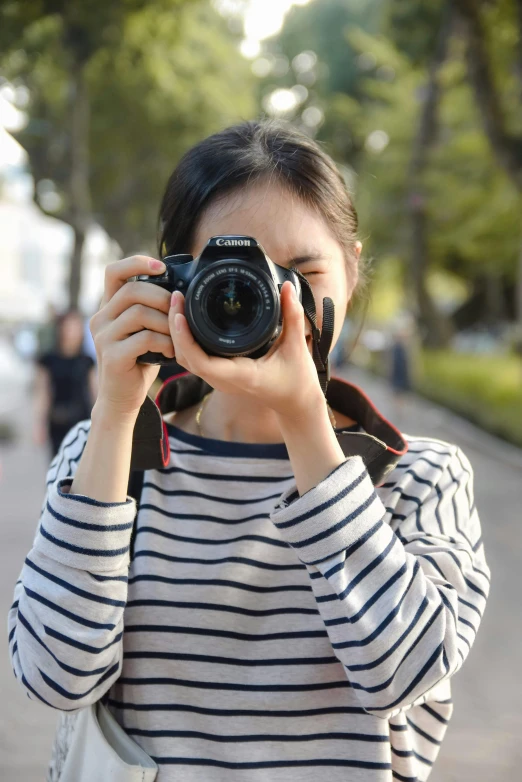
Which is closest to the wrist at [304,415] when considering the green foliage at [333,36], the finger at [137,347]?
the finger at [137,347]

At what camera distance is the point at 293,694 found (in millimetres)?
1323

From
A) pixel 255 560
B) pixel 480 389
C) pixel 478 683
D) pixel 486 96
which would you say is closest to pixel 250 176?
pixel 255 560

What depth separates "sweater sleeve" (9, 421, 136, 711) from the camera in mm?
1259

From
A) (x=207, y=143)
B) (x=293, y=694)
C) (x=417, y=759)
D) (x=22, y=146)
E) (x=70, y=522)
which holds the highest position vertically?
(x=22, y=146)

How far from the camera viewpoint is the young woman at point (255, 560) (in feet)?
4.01

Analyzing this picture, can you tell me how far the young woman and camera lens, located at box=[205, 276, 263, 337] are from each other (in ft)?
0.16

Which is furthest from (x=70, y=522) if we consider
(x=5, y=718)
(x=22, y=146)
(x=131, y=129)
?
(x=131, y=129)

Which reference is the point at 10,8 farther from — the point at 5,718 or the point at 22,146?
the point at 5,718

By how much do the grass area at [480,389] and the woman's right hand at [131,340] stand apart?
383 inches

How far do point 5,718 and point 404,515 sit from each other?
295cm

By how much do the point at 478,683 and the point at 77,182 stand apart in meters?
11.9

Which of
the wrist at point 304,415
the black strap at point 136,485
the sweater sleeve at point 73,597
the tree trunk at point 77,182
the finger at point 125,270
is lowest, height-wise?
the sweater sleeve at point 73,597

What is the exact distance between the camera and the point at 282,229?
4.62ft

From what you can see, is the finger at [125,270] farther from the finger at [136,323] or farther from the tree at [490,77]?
the tree at [490,77]
